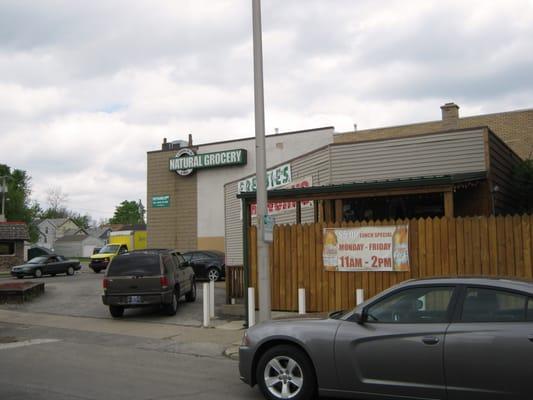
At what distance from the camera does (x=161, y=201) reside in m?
35.9

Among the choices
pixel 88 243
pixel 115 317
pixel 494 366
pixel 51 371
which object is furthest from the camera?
pixel 88 243

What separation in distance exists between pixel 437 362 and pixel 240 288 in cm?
1007

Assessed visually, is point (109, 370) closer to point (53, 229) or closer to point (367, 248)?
point (367, 248)

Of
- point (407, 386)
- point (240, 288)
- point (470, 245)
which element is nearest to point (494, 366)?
point (407, 386)

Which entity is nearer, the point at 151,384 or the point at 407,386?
the point at 407,386

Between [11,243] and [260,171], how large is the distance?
39481mm

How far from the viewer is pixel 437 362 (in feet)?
18.2

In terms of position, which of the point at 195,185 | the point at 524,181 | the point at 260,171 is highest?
the point at 195,185

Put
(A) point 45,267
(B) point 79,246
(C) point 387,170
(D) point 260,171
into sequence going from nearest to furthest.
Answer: (D) point 260,171 → (C) point 387,170 → (A) point 45,267 → (B) point 79,246

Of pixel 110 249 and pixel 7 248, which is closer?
pixel 110 249

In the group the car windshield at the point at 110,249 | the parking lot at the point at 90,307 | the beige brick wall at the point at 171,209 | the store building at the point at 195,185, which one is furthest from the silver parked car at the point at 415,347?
the car windshield at the point at 110,249

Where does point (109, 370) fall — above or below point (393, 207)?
below

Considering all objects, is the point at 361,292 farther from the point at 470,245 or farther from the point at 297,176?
the point at 297,176

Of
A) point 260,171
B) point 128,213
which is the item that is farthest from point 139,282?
point 128,213
